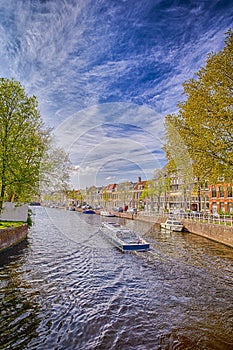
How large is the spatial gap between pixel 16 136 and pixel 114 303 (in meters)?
17.6

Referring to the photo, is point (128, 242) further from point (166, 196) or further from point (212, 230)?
point (166, 196)

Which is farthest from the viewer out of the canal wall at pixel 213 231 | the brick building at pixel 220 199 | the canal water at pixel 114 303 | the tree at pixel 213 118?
the brick building at pixel 220 199

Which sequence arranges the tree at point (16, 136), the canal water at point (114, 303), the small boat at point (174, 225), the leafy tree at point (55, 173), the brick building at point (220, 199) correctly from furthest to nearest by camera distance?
the brick building at point (220, 199), the small boat at point (174, 225), the leafy tree at point (55, 173), the tree at point (16, 136), the canal water at point (114, 303)

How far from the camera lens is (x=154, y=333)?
8289 millimetres

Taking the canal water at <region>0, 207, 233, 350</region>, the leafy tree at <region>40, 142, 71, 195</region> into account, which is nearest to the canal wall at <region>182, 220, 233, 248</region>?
the canal water at <region>0, 207, 233, 350</region>

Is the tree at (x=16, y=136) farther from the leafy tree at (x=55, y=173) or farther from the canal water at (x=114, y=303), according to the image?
the canal water at (x=114, y=303)

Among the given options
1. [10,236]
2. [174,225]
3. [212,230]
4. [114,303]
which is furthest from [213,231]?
[10,236]

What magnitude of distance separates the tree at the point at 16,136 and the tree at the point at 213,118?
14852 millimetres

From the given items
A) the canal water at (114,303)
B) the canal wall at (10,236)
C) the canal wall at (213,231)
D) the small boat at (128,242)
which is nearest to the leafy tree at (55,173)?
the canal wall at (10,236)

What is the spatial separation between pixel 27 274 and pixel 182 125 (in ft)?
57.6

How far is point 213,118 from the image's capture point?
19.1 m

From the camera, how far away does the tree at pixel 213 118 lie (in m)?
18.8

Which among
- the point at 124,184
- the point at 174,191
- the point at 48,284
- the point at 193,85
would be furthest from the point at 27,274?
the point at 124,184

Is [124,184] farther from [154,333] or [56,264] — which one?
[154,333]
